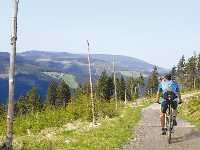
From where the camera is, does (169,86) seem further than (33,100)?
No

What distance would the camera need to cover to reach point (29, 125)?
4500cm

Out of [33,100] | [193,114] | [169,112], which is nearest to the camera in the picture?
[169,112]

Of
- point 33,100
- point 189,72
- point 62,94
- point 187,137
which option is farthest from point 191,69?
point 187,137

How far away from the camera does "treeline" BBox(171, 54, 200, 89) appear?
18012 cm

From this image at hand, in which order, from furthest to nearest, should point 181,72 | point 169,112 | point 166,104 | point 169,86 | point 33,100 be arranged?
point 181,72
point 33,100
point 169,112
point 166,104
point 169,86

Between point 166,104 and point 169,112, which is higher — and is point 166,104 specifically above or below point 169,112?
above

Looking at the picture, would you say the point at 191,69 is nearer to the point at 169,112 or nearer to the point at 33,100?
the point at 33,100

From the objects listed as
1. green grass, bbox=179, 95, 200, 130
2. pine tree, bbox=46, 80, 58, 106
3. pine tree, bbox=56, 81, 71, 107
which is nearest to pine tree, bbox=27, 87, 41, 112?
pine tree, bbox=56, 81, 71, 107

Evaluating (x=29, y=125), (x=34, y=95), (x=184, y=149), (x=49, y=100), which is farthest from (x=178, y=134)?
(x=49, y=100)

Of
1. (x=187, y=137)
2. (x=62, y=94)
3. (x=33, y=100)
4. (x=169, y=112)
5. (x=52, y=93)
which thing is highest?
(x=169, y=112)

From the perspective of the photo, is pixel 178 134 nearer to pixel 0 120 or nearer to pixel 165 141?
pixel 165 141

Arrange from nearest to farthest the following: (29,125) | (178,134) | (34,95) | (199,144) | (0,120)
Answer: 1. (199,144)
2. (178,134)
3. (0,120)
4. (29,125)
5. (34,95)

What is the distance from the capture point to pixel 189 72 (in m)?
183

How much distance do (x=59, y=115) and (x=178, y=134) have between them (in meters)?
27.3
